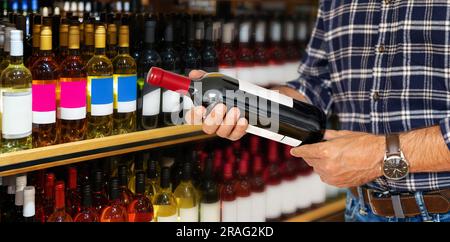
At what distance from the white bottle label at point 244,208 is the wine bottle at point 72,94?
2.63 ft

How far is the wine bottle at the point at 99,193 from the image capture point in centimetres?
181

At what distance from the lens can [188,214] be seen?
2064 mm

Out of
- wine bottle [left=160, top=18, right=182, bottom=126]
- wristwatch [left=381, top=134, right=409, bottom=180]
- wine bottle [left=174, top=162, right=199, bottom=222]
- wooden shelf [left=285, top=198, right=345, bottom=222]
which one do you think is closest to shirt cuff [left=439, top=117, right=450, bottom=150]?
wristwatch [left=381, top=134, right=409, bottom=180]

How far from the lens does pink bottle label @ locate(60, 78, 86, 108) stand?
1.62 meters

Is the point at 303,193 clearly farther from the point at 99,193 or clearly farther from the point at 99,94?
the point at 99,94

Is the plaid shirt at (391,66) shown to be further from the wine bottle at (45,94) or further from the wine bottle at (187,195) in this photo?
the wine bottle at (45,94)

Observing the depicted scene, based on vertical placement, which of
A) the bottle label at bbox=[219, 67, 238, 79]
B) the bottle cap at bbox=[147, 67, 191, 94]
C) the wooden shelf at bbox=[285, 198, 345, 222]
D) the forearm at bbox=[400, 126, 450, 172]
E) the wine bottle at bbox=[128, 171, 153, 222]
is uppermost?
the bottle cap at bbox=[147, 67, 191, 94]

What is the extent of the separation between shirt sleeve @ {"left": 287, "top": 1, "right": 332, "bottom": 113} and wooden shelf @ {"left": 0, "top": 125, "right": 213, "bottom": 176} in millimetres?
398

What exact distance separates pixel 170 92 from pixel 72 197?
1.48ft

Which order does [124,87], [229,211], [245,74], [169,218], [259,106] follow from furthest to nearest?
[245,74] → [229,211] → [169,218] → [124,87] → [259,106]

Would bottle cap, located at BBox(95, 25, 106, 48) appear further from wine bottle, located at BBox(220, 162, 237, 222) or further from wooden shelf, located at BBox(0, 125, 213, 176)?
wine bottle, located at BBox(220, 162, 237, 222)

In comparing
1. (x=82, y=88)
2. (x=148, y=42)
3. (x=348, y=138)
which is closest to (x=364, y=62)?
(x=348, y=138)

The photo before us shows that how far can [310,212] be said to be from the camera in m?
2.62

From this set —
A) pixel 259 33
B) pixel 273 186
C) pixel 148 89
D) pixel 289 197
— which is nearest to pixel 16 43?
pixel 148 89
